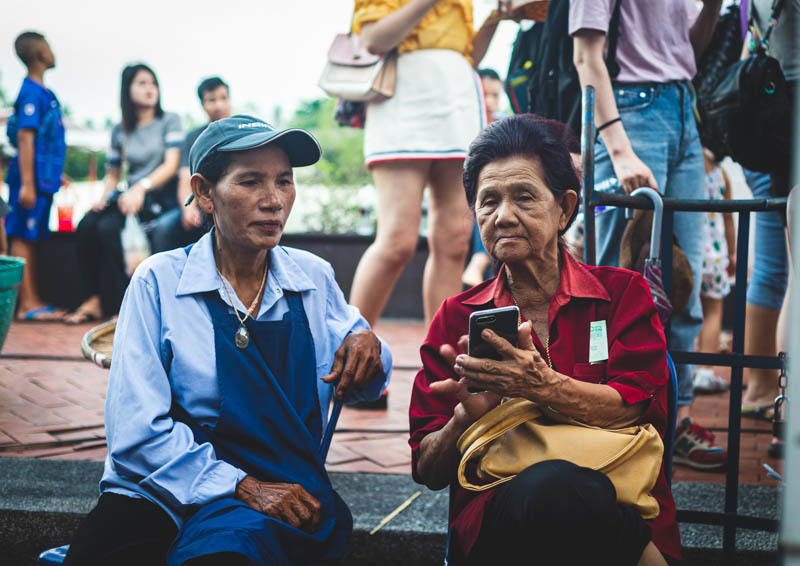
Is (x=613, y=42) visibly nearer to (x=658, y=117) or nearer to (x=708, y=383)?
(x=658, y=117)

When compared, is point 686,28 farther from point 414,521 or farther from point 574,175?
point 414,521

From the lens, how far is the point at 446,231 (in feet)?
11.6

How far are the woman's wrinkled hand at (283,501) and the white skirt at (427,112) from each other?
6.17ft

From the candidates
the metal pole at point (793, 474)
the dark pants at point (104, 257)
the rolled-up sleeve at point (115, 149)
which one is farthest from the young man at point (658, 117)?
the dark pants at point (104, 257)

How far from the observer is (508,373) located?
1552 millimetres

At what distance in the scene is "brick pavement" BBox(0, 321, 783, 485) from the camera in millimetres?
2912

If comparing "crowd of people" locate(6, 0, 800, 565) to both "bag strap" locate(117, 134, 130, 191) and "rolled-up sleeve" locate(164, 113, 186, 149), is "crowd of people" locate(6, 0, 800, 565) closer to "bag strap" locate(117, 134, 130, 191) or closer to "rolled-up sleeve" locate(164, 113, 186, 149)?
"rolled-up sleeve" locate(164, 113, 186, 149)

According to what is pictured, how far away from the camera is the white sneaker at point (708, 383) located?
13.9 ft

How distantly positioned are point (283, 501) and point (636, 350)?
0.88 metres

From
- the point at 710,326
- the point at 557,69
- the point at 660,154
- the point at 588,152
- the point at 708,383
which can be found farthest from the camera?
the point at 710,326

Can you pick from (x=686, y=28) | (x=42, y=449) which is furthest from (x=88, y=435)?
(x=686, y=28)

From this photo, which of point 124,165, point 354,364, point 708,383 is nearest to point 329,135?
point 124,165

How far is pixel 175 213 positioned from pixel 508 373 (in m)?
4.97

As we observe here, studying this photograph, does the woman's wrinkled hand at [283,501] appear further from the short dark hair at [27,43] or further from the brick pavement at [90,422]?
the short dark hair at [27,43]
